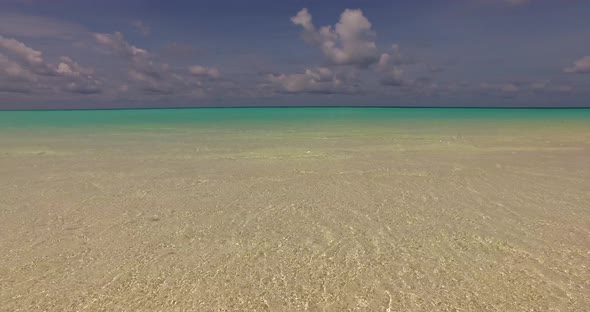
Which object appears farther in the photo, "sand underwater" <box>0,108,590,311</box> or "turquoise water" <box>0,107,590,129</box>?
"turquoise water" <box>0,107,590,129</box>

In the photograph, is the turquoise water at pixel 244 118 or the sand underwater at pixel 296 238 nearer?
the sand underwater at pixel 296 238

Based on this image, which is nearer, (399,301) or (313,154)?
(399,301)

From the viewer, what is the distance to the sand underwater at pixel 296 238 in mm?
4148

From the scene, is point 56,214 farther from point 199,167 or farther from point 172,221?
point 199,167

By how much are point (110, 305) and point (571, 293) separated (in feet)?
15.9

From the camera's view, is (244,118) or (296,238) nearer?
(296,238)

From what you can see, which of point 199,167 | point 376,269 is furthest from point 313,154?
point 376,269

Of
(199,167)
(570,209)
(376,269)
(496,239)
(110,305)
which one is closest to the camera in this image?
(110,305)

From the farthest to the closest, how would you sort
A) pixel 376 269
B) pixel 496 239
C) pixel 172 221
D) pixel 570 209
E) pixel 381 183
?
pixel 381 183 → pixel 570 209 → pixel 172 221 → pixel 496 239 → pixel 376 269

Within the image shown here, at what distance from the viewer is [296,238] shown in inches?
227

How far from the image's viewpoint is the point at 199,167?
11.4 metres

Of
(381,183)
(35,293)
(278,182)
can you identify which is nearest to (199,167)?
(278,182)

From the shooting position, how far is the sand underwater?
4148 mm

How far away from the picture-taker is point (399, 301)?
4.04 m
